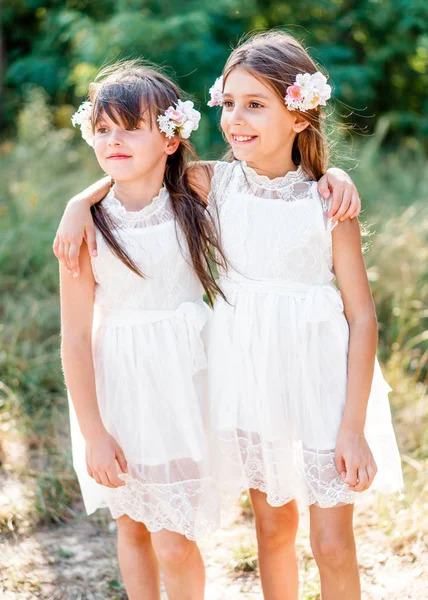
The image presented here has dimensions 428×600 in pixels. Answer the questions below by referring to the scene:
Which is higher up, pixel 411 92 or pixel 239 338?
pixel 411 92

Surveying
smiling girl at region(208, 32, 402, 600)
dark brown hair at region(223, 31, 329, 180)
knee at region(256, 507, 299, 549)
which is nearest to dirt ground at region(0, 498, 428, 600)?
knee at region(256, 507, 299, 549)

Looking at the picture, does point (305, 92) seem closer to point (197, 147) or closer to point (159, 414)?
point (159, 414)

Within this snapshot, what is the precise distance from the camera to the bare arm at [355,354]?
199 cm

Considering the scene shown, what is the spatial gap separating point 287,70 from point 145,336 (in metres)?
0.83

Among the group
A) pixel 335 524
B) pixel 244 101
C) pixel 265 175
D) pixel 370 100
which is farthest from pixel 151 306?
pixel 370 100

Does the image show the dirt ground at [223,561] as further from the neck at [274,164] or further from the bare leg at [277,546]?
the neck at [274,164]

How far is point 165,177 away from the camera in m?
2.21

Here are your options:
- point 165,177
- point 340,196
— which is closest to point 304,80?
point 340,196

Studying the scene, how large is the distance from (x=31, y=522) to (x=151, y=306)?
141 cm

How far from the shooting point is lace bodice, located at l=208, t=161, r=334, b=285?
205 cm

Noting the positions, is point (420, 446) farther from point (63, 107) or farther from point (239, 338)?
point (63, 107)

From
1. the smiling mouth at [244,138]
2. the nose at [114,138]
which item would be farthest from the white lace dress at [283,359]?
the nose at [114,138]

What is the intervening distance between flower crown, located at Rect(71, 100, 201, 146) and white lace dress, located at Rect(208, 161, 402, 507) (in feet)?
0.82

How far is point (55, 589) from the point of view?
106 inches
